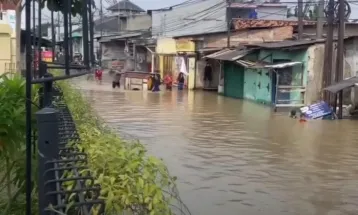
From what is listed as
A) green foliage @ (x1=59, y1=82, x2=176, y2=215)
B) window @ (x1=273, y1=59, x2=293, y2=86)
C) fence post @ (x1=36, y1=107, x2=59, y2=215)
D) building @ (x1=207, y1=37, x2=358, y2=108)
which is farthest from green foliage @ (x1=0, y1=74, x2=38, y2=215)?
window @ (x1=273, y1=59, x2=293, y2=86)

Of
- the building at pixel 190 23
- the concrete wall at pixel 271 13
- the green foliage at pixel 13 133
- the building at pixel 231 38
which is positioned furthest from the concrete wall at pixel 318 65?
the concrete wall at pixel 271 13

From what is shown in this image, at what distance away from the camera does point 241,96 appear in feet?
98.0

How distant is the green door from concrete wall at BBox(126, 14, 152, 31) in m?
26.5

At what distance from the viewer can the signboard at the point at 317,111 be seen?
19.7 metres

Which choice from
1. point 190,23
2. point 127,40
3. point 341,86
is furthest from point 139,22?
point 341,86

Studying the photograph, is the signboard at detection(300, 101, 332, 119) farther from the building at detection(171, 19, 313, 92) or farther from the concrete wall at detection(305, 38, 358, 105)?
the building at detection(171, 19, 313, 92)

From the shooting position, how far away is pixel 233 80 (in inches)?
1228

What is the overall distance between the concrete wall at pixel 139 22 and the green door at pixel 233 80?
26.5 meters

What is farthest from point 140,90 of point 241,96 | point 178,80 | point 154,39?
point 154,39

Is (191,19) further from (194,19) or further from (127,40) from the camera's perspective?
(127,40)

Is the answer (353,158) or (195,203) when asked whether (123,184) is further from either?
(353,158)

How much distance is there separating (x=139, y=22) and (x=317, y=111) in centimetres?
4050

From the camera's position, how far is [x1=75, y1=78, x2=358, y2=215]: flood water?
321 inches

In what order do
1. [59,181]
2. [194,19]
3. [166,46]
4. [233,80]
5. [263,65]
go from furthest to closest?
[194,19], [166,46], [233,80], [263,65], [59,181]
